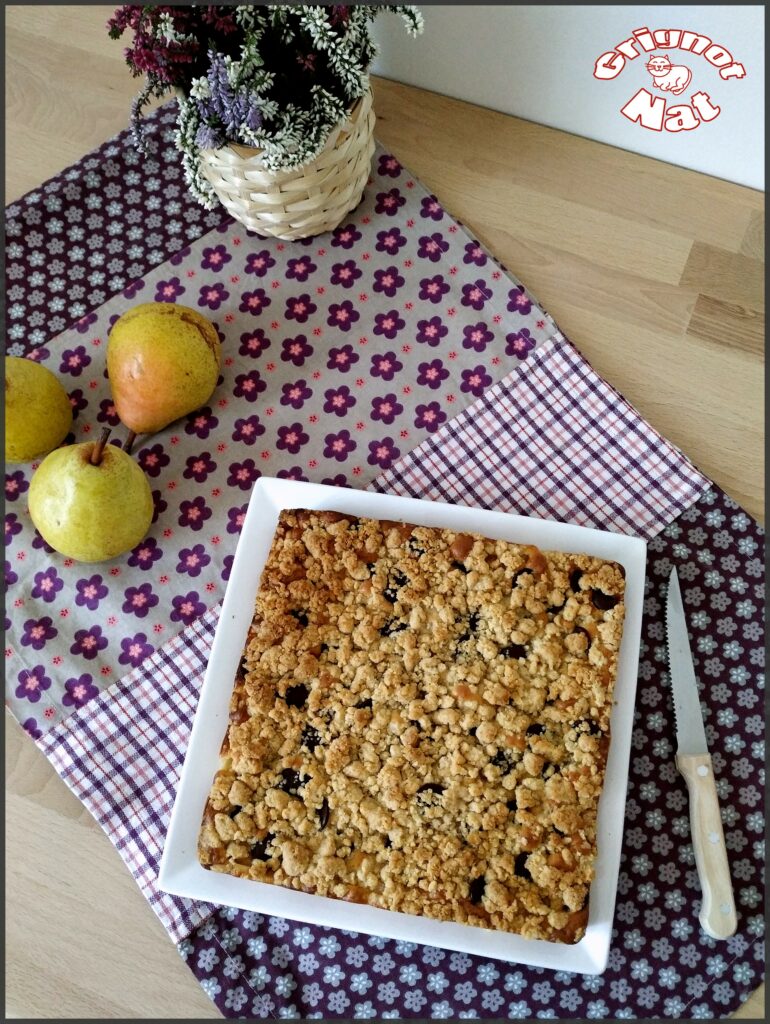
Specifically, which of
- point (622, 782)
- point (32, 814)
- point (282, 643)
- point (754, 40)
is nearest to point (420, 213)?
point (754, 40)

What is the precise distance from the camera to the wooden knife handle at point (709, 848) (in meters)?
1.01

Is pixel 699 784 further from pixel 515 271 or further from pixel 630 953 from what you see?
pixel 515 271

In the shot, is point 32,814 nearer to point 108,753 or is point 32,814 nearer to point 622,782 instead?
point 108,753

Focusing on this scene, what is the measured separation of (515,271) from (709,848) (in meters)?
0.79

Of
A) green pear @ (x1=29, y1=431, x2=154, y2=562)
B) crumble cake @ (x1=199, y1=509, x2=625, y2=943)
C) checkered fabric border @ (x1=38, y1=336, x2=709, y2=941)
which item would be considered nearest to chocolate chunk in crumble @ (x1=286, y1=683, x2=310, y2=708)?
crumble cake @ (x1=199, y1=509, x2=625, y2=943)

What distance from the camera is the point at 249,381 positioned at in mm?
1249

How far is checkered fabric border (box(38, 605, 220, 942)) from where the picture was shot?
109 centimetres

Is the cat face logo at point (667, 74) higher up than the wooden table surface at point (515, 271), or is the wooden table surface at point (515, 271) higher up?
the cat face logo at point (667, 74)

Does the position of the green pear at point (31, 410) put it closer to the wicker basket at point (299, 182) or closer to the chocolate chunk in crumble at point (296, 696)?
the wicker basket at point (299, 182)

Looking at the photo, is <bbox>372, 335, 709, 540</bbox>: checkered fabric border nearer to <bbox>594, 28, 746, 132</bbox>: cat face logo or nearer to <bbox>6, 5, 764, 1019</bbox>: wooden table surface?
<bbox>6, 5, 764, 1019</bbox>: wooden table surface

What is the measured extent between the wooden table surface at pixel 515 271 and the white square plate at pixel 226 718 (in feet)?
0.49

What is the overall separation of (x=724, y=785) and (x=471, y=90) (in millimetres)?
1003

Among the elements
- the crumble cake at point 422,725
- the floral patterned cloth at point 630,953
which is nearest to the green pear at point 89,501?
the crumble cake at point 422,725

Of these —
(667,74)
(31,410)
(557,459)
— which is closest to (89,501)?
(31,410)
